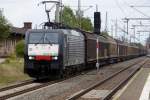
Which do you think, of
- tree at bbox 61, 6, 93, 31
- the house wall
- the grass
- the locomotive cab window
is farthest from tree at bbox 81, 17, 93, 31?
the locomotive cab window

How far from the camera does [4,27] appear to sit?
45.7 metres

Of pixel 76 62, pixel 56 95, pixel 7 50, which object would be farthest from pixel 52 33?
pixel 7 50

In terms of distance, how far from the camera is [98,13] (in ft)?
229

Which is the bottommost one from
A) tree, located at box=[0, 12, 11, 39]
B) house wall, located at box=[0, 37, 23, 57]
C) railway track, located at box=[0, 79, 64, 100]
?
railway track, located at box=[0, 79, 64, 100]

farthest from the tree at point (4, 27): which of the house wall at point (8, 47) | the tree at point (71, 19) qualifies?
the tree at point (71, 19)

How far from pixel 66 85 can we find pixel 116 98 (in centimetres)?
618

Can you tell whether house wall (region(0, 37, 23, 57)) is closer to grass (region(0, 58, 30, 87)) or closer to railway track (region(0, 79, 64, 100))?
grass (region(0, 58, 30, 87))

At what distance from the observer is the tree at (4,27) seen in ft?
148

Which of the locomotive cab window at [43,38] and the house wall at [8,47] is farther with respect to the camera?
the house wall at [8,47]

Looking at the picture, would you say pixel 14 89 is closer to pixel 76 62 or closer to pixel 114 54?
pixel 76 62

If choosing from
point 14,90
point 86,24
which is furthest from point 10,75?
point 86,24

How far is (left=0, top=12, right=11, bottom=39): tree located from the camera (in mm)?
45156

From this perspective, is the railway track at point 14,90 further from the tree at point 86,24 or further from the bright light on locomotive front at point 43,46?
the tree at point 86,24

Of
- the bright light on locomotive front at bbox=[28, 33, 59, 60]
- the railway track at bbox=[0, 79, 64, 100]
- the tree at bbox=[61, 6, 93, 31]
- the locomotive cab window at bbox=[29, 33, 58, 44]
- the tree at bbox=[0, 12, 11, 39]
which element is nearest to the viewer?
the railway track at bbox=[0, 79, 64, 100]
